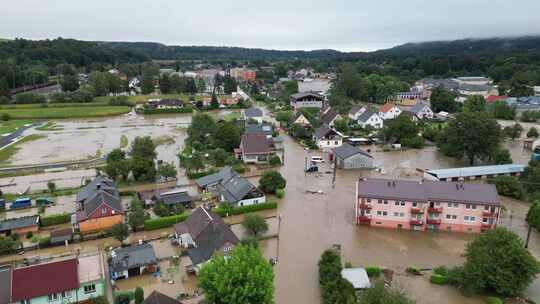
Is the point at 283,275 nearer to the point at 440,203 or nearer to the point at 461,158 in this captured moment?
the point at 440,203

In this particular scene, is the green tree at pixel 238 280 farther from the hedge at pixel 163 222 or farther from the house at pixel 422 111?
the house at pixel 422 111

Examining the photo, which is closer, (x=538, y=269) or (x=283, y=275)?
(x=538, y=269)

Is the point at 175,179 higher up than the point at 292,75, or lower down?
lower down

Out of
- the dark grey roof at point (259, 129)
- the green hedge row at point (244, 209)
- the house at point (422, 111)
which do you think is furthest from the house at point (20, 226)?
the house at point (422, 111)

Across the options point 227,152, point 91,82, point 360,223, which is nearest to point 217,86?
point 91,82

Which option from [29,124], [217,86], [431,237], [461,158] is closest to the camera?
[431,237]

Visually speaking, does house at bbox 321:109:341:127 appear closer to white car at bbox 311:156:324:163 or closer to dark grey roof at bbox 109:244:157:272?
white car at bbox 311:156:324:163

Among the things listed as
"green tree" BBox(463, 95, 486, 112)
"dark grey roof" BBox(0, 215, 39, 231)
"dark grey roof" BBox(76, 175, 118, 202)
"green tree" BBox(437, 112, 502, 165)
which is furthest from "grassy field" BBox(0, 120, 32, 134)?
"green tree" BBox(463, 95, 486, 112)
